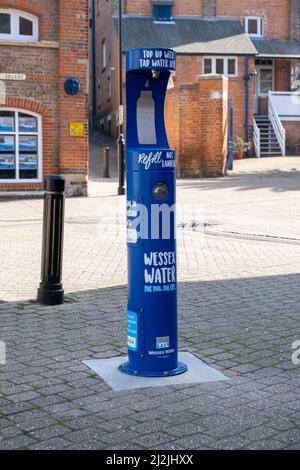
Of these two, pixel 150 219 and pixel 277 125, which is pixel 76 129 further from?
pixel 277 125

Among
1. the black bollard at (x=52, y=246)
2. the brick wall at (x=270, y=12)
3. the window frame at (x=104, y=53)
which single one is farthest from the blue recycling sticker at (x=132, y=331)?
the window frame at (x=104, y=53)

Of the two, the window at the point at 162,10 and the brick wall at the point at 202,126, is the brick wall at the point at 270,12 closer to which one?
the window at the point at 162,10

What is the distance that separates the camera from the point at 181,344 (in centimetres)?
588

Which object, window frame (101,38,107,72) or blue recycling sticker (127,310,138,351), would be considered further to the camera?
window frame (101,38,107,72)

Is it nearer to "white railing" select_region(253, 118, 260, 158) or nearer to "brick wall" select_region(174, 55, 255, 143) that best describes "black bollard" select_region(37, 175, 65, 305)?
Answer: "white railing" select_region(253, 118, 260, 158)

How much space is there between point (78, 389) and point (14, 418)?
0.63 meters

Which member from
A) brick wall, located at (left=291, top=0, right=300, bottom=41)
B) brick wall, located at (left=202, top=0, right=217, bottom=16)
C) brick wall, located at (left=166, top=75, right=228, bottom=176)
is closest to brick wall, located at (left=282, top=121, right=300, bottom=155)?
brick wall, located at (left=291, top=0, right=300, bottom=41)

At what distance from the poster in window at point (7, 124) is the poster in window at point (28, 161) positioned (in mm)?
785

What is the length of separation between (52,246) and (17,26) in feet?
47.0

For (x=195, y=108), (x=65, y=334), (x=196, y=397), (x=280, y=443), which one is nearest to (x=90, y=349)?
(x=65, y=334)

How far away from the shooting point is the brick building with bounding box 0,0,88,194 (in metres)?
20.0

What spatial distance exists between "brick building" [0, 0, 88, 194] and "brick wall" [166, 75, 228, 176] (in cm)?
713

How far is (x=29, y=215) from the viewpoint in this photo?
16.3 m

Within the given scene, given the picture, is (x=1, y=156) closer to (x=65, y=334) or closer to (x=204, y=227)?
(x=204, y=227)
